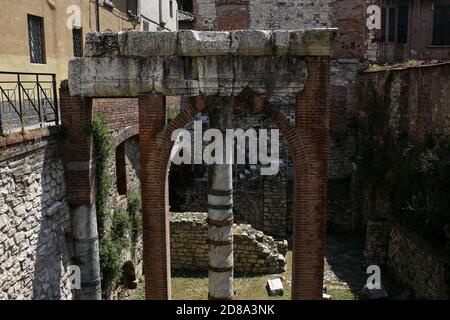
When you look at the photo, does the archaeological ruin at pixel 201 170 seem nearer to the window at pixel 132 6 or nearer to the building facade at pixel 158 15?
the window at pixel 132 6

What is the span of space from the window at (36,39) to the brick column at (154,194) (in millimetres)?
6361

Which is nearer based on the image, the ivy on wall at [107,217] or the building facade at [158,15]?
the ivy on wall at [107,217]

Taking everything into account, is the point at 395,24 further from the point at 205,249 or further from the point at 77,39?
the point at 205,249

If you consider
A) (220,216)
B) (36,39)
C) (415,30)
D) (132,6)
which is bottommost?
(220,216)

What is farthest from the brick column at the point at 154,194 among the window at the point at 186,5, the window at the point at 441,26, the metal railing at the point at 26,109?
the window at the point at 186,5

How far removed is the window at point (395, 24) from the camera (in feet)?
66.4

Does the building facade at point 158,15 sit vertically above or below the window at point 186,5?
below

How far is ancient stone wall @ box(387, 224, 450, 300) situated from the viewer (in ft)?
30.1

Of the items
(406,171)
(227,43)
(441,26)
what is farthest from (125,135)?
(441,26)

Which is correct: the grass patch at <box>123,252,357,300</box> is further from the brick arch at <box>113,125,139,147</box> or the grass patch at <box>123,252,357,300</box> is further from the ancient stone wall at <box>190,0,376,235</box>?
the ancient stone wall at <box>190,0,376,235</box>

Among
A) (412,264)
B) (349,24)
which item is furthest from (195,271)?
(349,24)

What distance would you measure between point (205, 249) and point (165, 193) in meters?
5.62

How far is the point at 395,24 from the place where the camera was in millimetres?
20312
